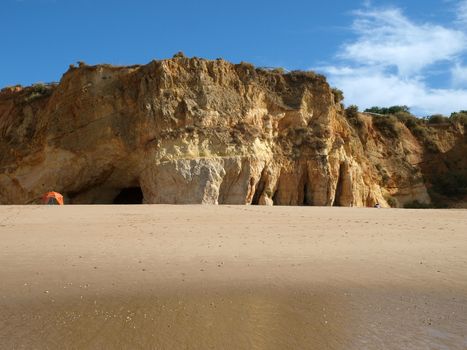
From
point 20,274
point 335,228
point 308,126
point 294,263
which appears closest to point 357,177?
point 308,126

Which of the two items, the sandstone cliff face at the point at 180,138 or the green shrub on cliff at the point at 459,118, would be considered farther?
the green shrub on cliff at the point at 459,118

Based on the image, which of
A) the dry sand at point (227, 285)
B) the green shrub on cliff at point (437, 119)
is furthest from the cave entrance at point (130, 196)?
the green shrub on cliff at point (437, 119)

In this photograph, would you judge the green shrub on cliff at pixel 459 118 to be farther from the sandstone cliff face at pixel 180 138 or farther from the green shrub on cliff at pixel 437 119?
the sandstone cliff face at pixel 180 138

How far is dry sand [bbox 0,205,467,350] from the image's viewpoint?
468 centimetres

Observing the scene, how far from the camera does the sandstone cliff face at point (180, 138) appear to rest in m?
20.9

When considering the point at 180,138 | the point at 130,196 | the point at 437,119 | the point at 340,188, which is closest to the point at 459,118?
→ the point at 437,119

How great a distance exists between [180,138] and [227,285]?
48.9ft

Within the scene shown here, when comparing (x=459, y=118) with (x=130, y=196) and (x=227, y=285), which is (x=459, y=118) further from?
(x=227, y=285)

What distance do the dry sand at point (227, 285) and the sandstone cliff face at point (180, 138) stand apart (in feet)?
32.6

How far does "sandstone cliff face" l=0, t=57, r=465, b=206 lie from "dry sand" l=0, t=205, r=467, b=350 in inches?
391

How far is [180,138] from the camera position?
20.9 meters

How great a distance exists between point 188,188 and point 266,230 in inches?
408

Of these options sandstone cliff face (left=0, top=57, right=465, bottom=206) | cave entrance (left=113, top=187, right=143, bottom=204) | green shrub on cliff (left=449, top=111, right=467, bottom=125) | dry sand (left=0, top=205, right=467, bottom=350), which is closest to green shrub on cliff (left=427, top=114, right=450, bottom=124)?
green shrub on cliff (left=449, top=111, right=467, bottom=125)

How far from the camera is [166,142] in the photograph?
20.7 meters
